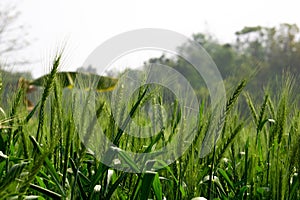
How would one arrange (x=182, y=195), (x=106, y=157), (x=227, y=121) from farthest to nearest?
(x=227, y=121), (x=182, y=195), (x=106, y=157)

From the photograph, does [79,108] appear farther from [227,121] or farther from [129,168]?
[227,121]

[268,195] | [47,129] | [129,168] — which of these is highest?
[47,129]

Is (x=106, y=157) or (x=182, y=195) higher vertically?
(x=106, y=157)

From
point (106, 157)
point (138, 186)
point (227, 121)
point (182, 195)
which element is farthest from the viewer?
point (227, 121)

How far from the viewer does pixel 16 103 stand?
6.11 feet

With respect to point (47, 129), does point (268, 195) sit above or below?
below

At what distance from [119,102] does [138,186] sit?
319 mm

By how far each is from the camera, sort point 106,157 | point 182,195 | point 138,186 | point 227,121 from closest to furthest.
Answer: point 106,157 < point 138,186 < point 182,195 < point 227,121

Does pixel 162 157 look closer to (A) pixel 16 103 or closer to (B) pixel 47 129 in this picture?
(B) pixel 47 129

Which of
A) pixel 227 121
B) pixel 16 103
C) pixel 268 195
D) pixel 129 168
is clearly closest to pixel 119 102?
pixel 129 168

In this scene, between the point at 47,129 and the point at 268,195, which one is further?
the point at 268,195

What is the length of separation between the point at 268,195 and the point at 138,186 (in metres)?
0.66

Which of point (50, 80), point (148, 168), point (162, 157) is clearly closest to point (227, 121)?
point (162, 157)

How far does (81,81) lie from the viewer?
1888 mm
